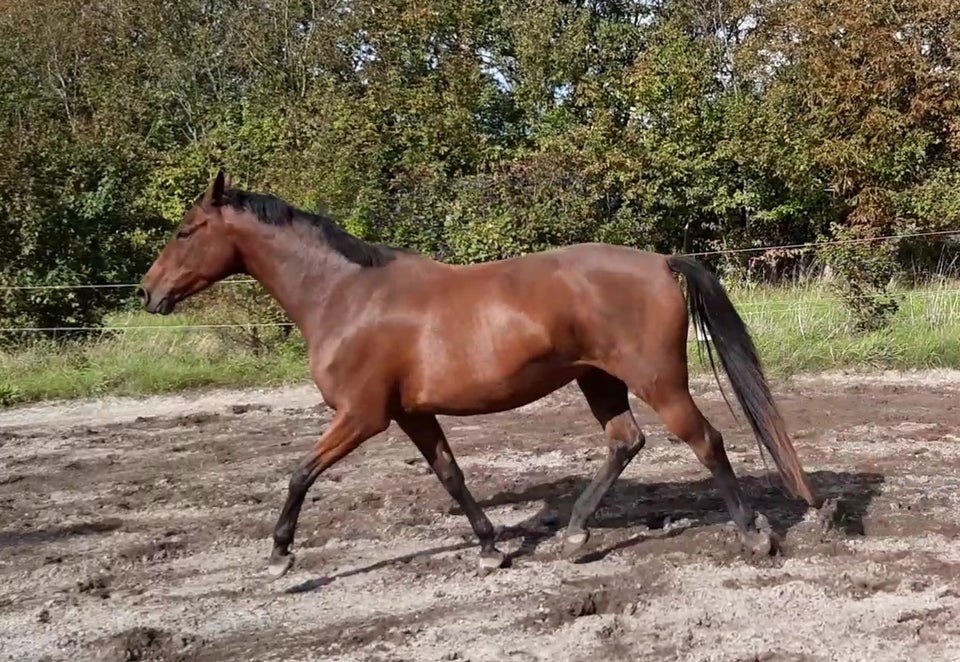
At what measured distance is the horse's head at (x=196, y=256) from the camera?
467cm

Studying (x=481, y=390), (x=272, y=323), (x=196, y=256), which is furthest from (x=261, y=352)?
(x=481, y=390)

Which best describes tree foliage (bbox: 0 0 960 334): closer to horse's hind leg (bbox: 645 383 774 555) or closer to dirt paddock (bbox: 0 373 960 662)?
dirt paddock (bbox: 0 373 960 662)

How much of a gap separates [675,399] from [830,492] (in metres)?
1.68

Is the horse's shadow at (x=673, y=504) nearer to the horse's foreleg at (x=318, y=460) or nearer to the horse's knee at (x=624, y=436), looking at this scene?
the horse's knee at (x=624, y=436)

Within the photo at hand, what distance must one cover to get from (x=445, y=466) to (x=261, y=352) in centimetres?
684

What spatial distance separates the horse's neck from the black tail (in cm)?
163

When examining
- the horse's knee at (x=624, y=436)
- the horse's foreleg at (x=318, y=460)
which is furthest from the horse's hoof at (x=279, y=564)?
the horse's knee at (x=624, y=436)

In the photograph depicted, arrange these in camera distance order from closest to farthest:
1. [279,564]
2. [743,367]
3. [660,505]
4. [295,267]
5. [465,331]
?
[465,331], [279,564], [295,267], [743,367], [660,505]

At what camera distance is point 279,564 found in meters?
4.44

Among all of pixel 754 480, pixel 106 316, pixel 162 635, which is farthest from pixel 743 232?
pixel 162 635

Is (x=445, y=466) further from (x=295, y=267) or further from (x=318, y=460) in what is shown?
(x=295, y=267)

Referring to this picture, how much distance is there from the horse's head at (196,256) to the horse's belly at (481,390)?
117 cm

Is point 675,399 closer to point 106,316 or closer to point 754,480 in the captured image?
point 754,480

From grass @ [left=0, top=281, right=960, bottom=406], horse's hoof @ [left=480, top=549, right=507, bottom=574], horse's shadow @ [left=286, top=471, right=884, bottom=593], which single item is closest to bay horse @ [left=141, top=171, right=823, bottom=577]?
horse's hoof @ [left=480, top=549, right=507, bottom=574]
